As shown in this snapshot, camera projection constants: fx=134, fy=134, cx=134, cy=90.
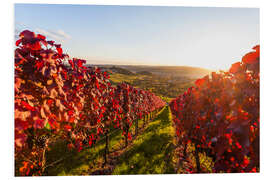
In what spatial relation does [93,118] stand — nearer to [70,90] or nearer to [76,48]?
[70,90]

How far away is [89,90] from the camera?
2.08 m

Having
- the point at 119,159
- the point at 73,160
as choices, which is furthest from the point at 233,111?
the point at 73,160

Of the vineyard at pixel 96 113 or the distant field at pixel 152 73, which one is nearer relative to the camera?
the vineyard at pixel 96 113

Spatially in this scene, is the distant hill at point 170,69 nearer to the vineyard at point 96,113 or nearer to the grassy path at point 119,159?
the vineyard at point 96,113

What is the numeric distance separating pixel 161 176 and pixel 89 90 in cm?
186

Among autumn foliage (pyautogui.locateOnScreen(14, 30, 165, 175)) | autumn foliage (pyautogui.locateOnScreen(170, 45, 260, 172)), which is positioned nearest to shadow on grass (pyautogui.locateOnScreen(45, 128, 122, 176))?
autumn foliage (pyautogui.locateOnScreen(14, 30, 165, 175))

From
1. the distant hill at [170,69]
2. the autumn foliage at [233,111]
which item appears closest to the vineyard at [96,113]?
the autumn foliage at [233,111]

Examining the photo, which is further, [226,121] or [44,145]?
[44,145]

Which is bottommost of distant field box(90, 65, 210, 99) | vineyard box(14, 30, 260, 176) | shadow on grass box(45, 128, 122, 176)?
shadow on grass box(45, 128, 122, 176)

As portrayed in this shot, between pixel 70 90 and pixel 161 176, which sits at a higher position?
pixel 70 90

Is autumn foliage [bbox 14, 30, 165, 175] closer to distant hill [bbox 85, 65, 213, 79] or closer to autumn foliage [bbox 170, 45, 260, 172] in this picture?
distant hill [bbox 85, 65, 213, 79]

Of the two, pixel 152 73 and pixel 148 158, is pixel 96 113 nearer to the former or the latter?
pixel 148 158

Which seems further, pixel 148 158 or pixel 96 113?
pixel 148 158
